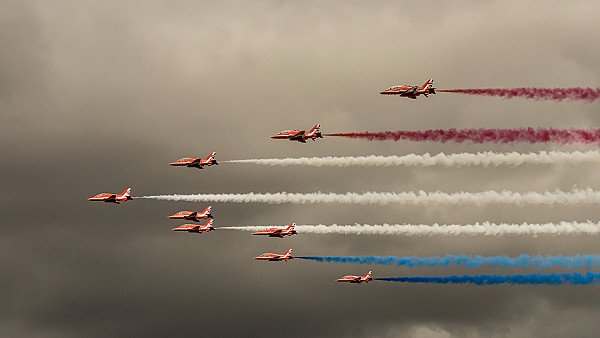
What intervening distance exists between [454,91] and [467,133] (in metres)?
7.74

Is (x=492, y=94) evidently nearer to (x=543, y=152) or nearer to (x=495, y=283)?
(x=543, y=152)

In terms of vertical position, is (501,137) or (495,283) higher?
(501,137)

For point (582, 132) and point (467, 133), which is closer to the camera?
point (582, 132)

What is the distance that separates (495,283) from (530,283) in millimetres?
6612

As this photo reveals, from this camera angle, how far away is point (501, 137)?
19662 cm

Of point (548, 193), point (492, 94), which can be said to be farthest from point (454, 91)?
point (548, 193)

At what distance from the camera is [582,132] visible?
614ft

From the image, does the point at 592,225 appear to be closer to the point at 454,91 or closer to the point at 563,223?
the point at 563,223

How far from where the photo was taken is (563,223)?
192 meters

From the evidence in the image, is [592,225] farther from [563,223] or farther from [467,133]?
[467,133]

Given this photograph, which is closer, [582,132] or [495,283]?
[582,132]

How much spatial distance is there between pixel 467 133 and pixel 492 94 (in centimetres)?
816

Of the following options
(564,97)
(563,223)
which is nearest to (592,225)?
(563,223)

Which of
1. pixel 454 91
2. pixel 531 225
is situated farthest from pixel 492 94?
pixel 531 225
